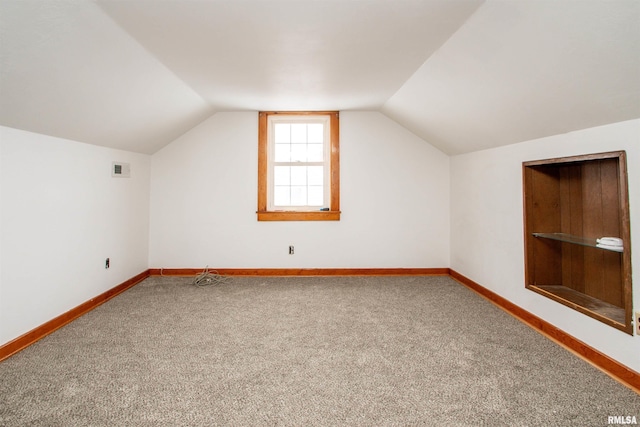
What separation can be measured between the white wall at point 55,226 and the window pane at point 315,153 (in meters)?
2.18

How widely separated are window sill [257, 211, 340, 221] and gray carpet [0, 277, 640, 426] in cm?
134

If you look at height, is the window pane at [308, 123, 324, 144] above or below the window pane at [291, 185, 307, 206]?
above

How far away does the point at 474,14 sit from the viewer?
5.62 ft

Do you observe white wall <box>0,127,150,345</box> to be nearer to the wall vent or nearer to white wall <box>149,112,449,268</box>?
the wall vent

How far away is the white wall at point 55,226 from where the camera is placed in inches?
80.3

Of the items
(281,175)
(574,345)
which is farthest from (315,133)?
(574,345)

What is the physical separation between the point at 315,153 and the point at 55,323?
3196 millimetres

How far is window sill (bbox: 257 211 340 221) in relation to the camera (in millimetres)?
3934

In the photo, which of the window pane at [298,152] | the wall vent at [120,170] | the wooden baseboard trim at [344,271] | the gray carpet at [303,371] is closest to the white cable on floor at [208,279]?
the wooden baseboard trim at [344,271]

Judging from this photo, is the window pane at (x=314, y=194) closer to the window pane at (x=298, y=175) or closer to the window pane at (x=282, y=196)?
the window pane at (x=298, y=175)

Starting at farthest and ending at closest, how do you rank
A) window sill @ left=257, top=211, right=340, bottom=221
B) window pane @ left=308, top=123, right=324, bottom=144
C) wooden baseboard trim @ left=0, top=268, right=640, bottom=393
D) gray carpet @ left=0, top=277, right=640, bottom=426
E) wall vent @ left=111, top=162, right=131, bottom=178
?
window pane @ left=308, top=123, right=324, bottom=144 < window sill @ left=257, top=211, right=340, bottom=221 < wall vent @ left=111, top=162, right=131, bottom=178 < wooden baseboard trim @ left=0, top=268, right=640, bottom=393 < gray carpet @ left=0, top=277, right=640, bottom=426

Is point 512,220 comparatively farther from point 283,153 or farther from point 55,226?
point 55,226

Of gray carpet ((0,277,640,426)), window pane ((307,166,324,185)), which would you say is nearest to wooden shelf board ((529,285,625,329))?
gray carpet ((0,277,640,426))

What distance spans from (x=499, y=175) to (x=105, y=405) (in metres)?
3.48
